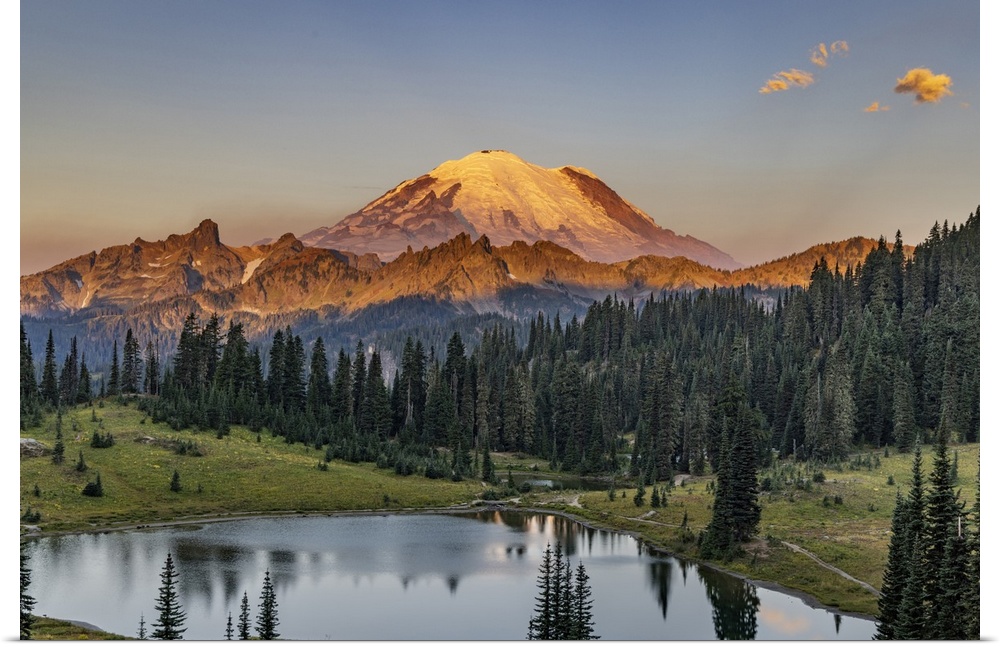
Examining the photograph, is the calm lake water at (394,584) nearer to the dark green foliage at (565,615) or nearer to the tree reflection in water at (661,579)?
the tree reflection in water at (661,579)

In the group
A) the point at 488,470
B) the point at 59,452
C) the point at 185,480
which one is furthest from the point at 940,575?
the point at 488,470

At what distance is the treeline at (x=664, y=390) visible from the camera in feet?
387

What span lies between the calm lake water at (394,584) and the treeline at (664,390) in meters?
35.4

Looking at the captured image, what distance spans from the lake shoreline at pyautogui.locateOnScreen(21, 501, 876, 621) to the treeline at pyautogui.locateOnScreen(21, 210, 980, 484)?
54.0 feet

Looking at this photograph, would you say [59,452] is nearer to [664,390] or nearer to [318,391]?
[318,391]

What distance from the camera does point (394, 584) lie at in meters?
67.1

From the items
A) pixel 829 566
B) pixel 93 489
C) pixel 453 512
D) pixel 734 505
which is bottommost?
pixel 453 512

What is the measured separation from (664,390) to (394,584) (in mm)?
76268

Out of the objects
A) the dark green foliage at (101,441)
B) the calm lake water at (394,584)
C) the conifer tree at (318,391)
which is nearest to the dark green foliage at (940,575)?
the calm lake water at (394,584)

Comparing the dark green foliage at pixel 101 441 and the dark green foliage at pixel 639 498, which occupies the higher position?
the dark green foliage at pixel 101 441

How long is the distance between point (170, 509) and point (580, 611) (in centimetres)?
5676

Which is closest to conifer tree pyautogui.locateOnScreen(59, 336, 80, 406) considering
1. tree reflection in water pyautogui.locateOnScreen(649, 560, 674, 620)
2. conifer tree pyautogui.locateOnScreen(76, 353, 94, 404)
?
conifer tree pyautogui.locateOnScreen(76, 353, 94, 404)

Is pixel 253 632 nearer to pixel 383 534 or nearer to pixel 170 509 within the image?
pixel 383 534

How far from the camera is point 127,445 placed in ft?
336
